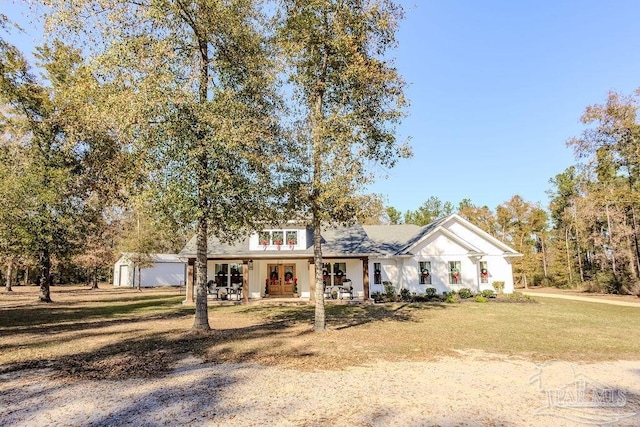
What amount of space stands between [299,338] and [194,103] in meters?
7.66

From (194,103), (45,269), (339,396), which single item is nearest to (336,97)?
(194,103)

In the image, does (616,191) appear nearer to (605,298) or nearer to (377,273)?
(605,298)

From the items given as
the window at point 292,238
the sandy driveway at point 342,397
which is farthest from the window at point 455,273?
the sandy driveway at point 342,397

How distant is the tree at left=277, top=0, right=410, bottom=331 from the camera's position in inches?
474

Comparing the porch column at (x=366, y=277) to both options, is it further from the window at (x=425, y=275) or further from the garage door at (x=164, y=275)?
the garage door at (x=164, y=275)

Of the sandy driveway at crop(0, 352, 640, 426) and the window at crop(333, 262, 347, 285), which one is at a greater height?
the window at crop(333, 262, 347, 285)

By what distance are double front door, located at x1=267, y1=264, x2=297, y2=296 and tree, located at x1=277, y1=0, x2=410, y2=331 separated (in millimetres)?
14346

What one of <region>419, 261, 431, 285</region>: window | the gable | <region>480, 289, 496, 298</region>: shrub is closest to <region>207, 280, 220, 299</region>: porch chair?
the gable

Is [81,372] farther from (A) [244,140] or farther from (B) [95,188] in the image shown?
(B) [95,188]

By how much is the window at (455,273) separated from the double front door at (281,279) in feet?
35.4

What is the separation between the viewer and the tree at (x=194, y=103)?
1037cm

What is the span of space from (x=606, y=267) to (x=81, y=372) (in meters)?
40.5

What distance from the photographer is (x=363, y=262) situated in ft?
78.5

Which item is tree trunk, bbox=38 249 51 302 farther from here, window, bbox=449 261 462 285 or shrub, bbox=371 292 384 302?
window, bbox=449 261 462 285
